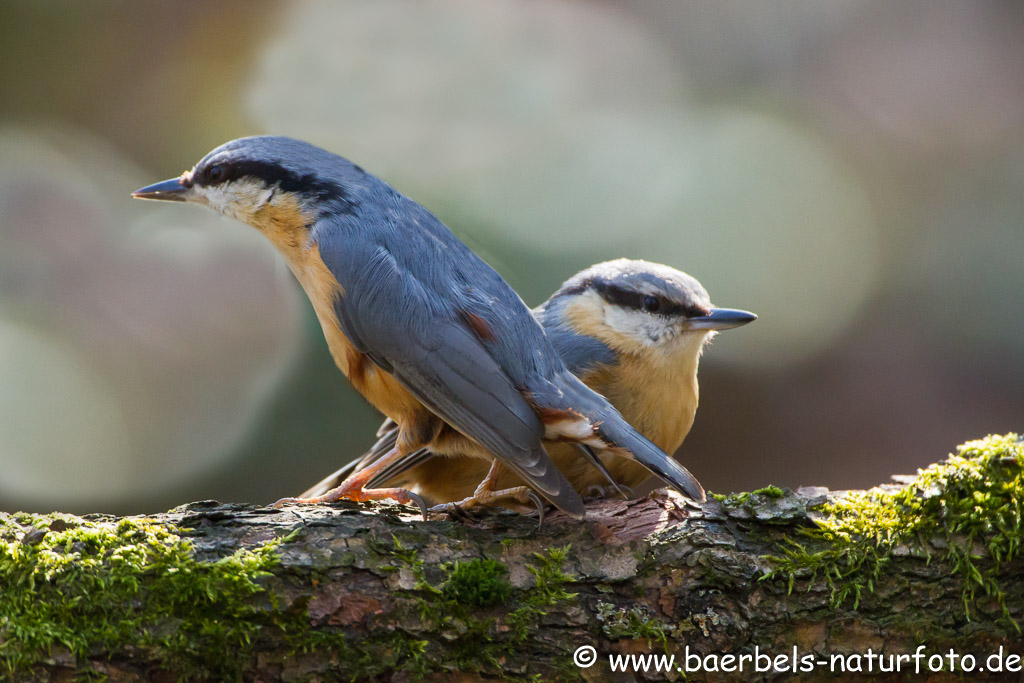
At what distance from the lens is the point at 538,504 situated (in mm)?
1889

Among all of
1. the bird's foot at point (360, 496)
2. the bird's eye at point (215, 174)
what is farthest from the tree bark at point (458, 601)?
the bird's eye at point (215, 174)

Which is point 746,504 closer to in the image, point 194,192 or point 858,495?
point 858,495

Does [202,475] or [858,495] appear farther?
A: [202,475]

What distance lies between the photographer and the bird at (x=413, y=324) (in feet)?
6.11

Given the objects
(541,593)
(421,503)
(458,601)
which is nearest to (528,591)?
(541,593)

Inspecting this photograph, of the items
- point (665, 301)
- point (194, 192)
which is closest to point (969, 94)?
point (665, 301)

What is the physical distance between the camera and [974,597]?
1723 millimetres

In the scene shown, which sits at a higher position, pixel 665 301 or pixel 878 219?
pixel 878 219

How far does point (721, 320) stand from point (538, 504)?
89cm

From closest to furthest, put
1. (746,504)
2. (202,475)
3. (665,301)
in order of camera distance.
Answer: (746,504) < (665,301) < (202,475)

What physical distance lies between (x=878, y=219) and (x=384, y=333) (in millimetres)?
3209

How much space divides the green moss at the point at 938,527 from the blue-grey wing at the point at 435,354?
1.80 feet

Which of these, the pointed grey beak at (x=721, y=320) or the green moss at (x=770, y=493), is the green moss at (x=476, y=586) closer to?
the green moss at (x=770, y=493)

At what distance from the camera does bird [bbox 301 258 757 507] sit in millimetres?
2406
